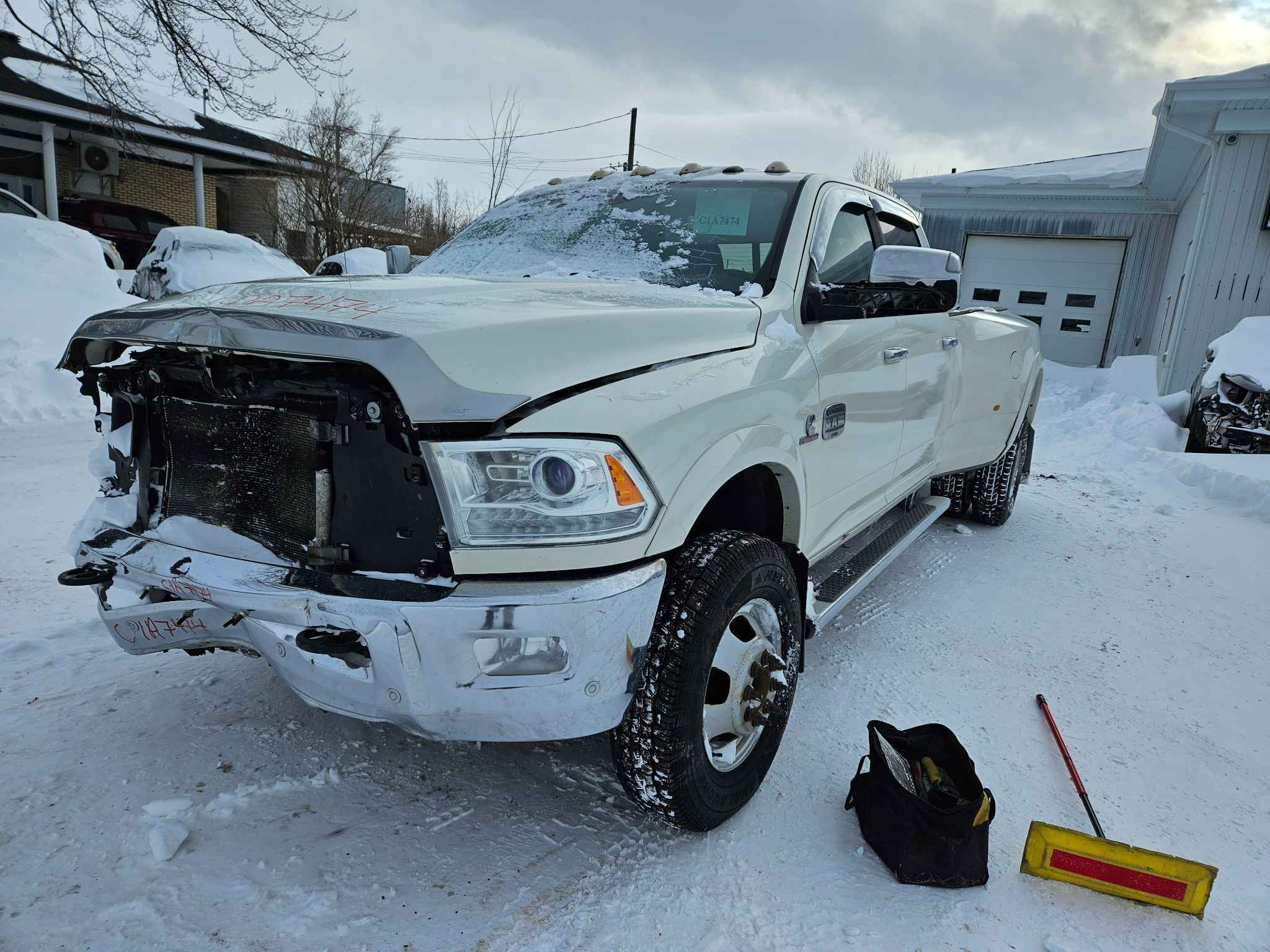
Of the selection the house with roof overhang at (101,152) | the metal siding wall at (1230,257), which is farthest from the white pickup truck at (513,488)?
the house with roof overhang at (101,152)

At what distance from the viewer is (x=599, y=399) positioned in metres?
1.83

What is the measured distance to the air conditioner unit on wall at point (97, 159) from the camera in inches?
750

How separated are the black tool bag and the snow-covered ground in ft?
0.21

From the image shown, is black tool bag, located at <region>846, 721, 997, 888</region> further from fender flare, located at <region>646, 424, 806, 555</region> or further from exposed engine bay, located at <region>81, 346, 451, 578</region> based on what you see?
exposed engine bay, located at <region>81, 346, 451, 578</region>

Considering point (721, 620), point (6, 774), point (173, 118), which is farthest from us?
point (173, 118)

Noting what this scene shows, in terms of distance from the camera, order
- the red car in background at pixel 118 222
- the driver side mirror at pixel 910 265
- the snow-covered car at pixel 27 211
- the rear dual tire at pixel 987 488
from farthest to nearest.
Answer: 1. the red car in background at pixel 118 222
2. the snow-covered car at pixel 27 211
3. the rear dual tire at pixel 987 488
4. the driver side mirror at pixel 910 265

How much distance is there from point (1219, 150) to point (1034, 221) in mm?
4015

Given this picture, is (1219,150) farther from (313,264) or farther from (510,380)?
(313,264)

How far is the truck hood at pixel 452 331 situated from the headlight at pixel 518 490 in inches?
3.6

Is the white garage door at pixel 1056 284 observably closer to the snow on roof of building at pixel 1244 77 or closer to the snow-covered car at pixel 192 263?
the snow on roof of building at pixel 1244 77

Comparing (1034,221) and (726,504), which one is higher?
(1034,221)

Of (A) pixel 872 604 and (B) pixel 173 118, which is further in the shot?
(B) pixel 173 118

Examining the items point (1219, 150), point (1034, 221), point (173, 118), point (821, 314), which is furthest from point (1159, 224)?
point (173, 118)

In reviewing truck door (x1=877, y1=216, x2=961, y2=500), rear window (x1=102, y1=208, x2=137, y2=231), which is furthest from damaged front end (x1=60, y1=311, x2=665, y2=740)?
rear window (x1=102, y1=208, x2=137, y2=231)
